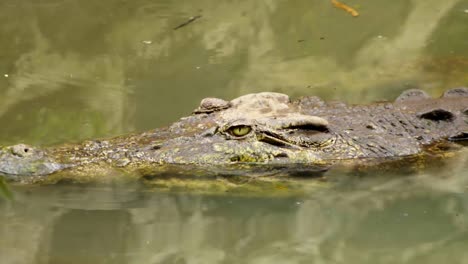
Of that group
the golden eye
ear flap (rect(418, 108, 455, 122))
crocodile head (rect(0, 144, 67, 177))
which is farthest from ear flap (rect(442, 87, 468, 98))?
crocodile head (rect(0, 144, 67, 177))

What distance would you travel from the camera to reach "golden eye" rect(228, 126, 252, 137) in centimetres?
493

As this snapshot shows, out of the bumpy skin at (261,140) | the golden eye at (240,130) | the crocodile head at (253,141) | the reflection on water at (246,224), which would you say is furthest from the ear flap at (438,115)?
the golden eye at (240,130)

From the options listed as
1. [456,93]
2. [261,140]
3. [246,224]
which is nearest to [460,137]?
[456,93]

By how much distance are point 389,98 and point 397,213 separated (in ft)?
6.50

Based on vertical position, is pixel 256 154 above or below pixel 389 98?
below

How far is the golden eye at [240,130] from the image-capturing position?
4.93 meters

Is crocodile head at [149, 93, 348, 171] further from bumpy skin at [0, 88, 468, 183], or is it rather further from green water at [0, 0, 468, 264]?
green water at [0, 0, 468, 264]

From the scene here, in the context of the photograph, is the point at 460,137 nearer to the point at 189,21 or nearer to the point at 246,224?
the point at 246,224

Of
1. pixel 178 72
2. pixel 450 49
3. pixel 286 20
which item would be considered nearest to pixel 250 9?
pixel 286 20

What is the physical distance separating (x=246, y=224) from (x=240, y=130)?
2.72 ft

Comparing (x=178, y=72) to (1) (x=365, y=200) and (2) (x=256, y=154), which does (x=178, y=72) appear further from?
(1) (x=365, y=200)

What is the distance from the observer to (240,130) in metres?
4.94

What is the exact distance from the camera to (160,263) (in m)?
3.93

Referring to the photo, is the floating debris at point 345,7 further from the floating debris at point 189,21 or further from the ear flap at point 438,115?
the ear flap at point 438,115
